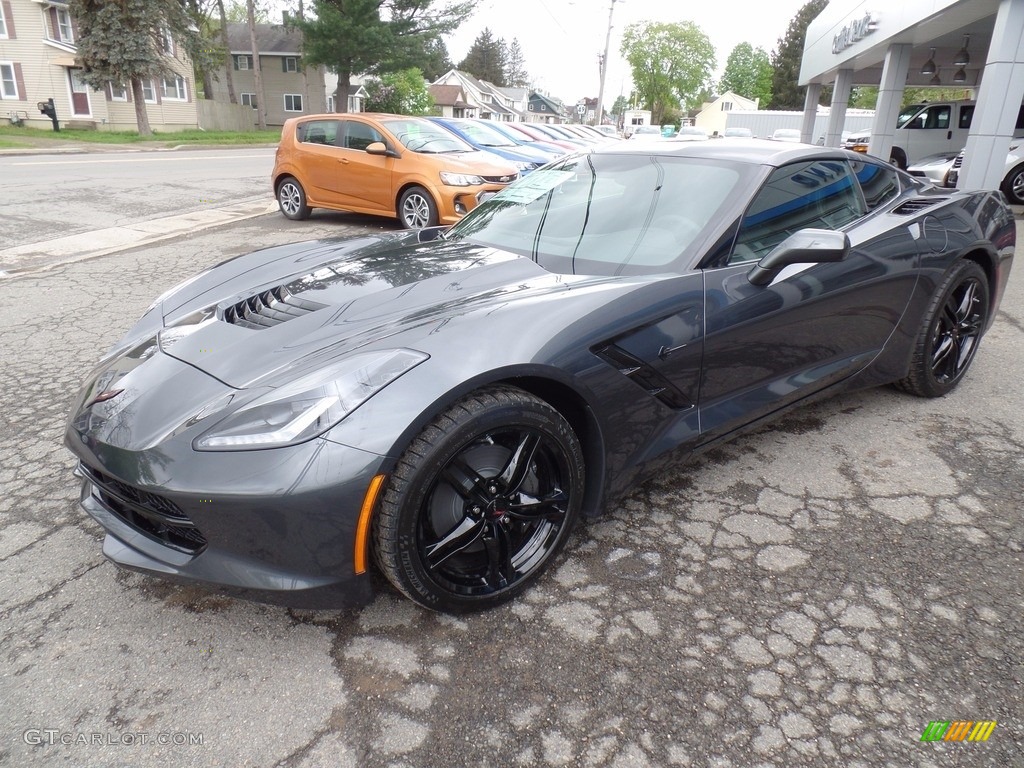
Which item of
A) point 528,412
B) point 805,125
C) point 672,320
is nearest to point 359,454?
point 528,412

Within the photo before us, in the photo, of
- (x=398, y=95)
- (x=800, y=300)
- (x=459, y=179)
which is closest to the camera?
(x=800, y=300)

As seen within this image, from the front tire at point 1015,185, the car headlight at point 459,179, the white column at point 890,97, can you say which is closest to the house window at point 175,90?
the white column at point 890,97

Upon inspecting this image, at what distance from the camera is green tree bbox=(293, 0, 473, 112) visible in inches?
1330

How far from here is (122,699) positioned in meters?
1.88

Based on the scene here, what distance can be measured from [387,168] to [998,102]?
8.47 m

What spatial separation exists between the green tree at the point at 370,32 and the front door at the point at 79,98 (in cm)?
1049

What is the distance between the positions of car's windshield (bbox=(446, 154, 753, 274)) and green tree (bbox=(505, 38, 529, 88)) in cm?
11984

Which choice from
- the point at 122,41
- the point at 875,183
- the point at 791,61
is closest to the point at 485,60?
the point at 791,61

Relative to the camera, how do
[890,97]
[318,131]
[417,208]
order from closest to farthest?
1. [417,208]
2. [318,131]
3. [890,97]

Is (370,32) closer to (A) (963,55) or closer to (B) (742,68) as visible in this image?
(A) (963,55)

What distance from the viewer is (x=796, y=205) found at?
118 inches

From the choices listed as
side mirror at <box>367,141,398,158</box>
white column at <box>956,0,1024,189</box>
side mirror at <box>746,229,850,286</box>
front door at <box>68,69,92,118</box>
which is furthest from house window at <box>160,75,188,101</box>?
side mirror at <box>746,229,850,286</box>

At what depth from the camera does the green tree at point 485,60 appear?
9931 cm

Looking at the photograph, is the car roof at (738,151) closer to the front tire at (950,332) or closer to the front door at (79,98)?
the front tire at (950,332)
